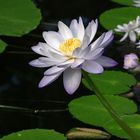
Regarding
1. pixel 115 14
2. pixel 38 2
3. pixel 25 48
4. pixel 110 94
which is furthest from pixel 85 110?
pixel 38 2

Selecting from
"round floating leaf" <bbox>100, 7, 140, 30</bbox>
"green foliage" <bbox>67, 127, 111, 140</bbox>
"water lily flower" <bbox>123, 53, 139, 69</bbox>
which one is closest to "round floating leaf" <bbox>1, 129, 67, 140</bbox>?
"green foliage" <bbox>67, 127, 111, 140</bbox>

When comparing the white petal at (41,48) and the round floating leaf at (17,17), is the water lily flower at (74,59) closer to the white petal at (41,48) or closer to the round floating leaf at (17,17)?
the white petal at (41,48)

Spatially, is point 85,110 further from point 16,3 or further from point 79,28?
point 16,3

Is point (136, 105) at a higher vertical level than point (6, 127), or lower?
higher

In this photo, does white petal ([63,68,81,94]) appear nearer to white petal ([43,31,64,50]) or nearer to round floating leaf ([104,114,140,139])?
white petal ([43,31,64,50])

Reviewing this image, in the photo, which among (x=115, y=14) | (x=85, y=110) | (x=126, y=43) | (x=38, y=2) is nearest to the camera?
(x=85, y=110)
